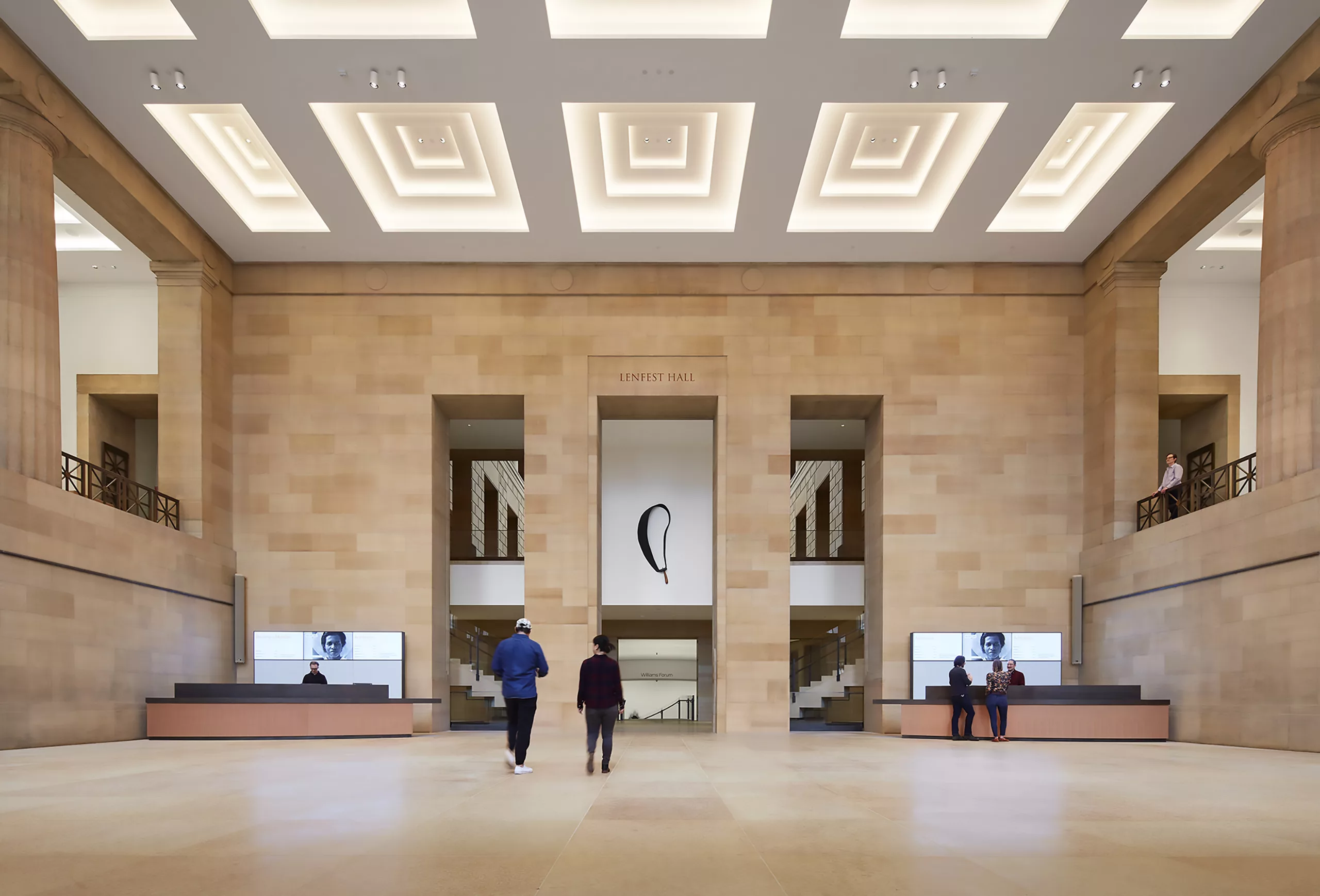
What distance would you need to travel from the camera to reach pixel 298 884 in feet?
14.8

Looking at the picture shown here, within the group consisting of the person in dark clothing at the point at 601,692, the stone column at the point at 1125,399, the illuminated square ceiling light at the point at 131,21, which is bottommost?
the person in dark clothing at the point at 601,692

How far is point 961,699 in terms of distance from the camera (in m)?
16.4

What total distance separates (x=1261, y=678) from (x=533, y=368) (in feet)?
46.1

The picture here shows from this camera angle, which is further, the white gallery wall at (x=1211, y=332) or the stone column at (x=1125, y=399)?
the white gallery wall at (x=1211, y=332)

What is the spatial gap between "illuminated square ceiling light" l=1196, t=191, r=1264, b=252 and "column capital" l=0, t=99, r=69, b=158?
2059 centimetres

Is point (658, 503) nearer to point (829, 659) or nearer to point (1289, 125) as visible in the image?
point (829, 659)

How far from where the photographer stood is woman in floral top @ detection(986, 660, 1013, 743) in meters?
16.2

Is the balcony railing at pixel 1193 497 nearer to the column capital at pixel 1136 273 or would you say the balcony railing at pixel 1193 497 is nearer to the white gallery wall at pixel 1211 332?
the white gallery wall at pixel 1211 332

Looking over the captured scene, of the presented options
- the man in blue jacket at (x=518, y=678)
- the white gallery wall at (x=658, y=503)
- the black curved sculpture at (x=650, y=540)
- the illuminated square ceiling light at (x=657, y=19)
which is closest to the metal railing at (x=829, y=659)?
the white gallery wall at (x=658, y=503)

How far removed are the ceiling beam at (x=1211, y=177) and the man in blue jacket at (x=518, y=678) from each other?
501 inches

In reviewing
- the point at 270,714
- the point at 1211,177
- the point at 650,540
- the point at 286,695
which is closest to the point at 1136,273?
the point at 1211,177

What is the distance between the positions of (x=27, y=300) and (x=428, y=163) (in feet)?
23.1

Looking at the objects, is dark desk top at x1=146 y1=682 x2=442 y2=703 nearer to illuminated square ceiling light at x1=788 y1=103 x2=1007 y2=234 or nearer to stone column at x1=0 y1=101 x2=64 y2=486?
stone column at x1=0 y1=101 x2=64 y2=486

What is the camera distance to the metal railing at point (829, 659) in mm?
27484
